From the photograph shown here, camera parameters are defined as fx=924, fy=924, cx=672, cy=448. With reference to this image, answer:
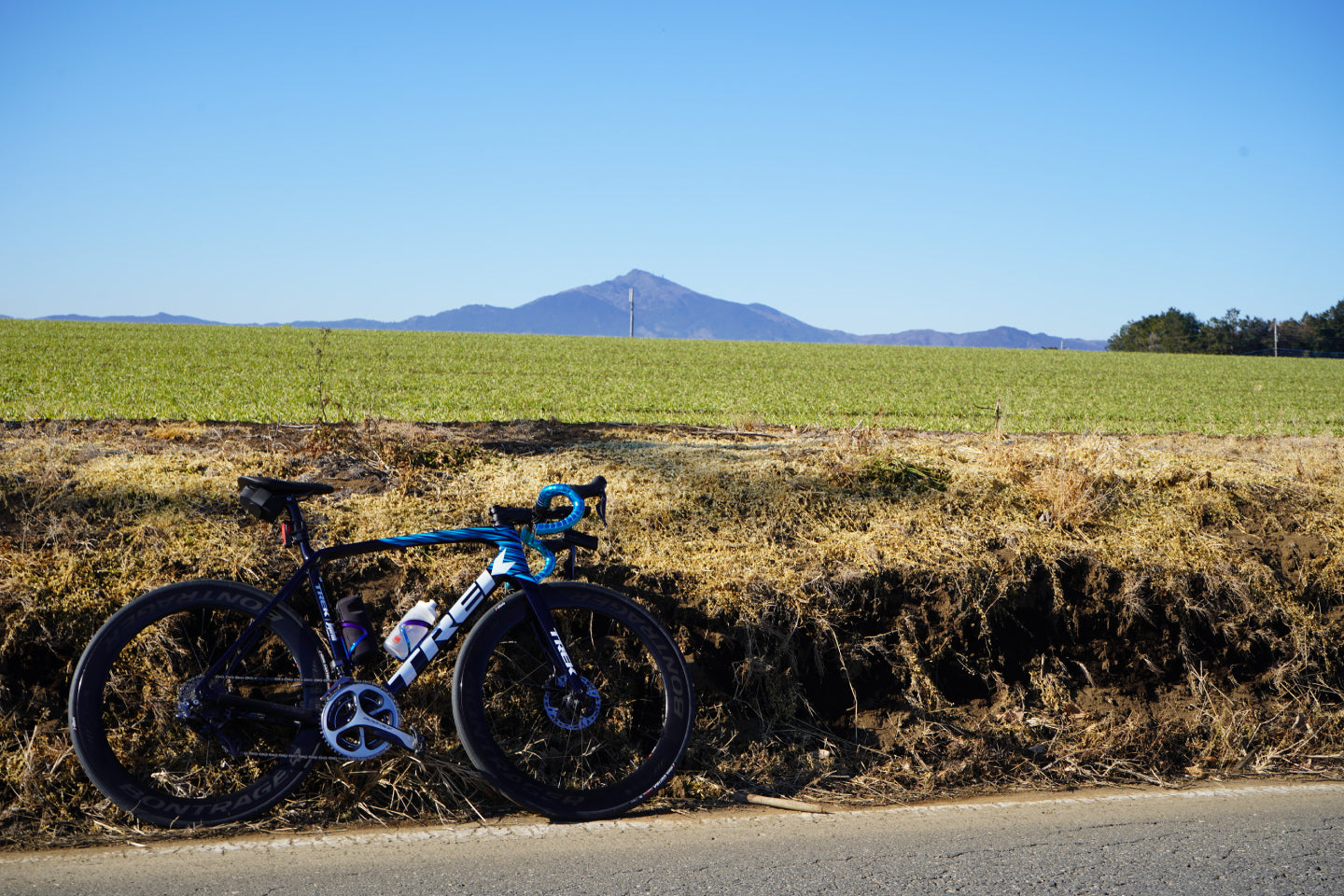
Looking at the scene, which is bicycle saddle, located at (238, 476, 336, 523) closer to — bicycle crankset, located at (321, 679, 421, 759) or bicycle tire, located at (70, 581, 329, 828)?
bicycle tire, located at (70, 581, 329, 828)

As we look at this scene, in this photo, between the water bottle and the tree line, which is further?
the tree line

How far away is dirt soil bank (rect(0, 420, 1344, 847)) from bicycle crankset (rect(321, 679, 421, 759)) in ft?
0.61

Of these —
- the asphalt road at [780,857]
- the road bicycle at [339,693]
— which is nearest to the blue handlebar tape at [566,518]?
the road bicycle at [339,693]

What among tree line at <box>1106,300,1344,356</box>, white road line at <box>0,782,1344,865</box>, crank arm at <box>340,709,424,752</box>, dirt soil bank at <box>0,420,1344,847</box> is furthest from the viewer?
tree line at <box>1106,300,1344,356</box>

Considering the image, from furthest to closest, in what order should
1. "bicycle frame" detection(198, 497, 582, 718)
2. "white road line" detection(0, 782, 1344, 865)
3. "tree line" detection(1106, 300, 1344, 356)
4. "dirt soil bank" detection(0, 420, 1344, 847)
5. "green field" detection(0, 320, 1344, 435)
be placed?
"tree line" detection(1106, 300, 1344, 356) → "green field" detection(0, 320, 1344, 435) → "dirt soil bank" detection(0, 420, 1344, 847) → "bicycle frame" detection(198, 497, 582, 718) → "white road line" detection(0, 782, 1344, 865)

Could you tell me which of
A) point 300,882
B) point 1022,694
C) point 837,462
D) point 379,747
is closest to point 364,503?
point 379,747

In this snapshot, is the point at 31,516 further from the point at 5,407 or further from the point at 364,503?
the point at 5,407

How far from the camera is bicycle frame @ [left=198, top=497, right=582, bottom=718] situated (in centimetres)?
363

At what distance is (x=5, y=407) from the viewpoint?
1445 cm

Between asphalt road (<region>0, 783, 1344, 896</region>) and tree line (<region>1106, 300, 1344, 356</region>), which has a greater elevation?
tree line (<region>1106, 300, 1344, 356</region>)

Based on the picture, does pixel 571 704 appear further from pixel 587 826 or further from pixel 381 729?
pixel 381 729

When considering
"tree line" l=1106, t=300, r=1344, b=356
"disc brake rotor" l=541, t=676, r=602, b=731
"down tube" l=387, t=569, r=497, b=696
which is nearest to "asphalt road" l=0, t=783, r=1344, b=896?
"disc brake rotor" l=541, t=676, r=602, b=731

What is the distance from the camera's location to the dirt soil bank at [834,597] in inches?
154

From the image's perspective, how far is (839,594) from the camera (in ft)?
15.1
